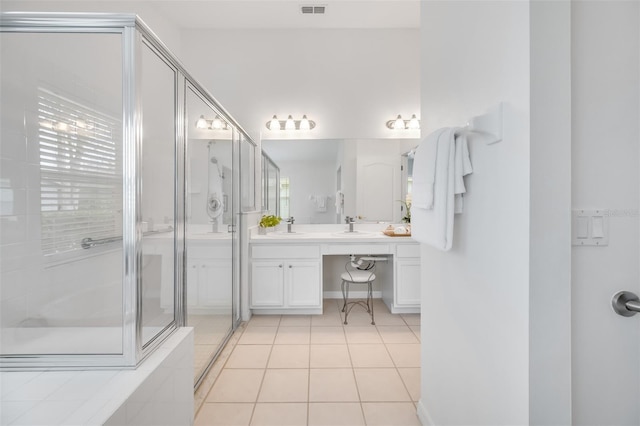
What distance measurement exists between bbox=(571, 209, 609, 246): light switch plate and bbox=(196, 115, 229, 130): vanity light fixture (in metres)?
1.87

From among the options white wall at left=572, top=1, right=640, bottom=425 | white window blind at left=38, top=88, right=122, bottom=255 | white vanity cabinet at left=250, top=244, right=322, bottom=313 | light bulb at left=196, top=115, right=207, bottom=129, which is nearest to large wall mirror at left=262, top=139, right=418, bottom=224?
white vanity cabinet at left=250, top=244, right=322, bottom=313

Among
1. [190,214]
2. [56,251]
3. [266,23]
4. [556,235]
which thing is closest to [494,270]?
[556,235]

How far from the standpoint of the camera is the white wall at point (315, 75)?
139 inches

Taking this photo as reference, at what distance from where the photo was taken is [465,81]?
3.87 feet

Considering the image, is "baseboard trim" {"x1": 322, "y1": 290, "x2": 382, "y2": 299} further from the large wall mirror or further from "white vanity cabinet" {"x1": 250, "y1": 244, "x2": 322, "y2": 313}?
the large wall mirror

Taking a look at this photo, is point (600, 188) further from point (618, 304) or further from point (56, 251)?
point (56, 251)

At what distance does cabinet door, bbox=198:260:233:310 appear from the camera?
1.94 meters

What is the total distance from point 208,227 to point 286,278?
4.00ft

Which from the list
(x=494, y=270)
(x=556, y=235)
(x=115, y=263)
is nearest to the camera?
(x=556, y=235)

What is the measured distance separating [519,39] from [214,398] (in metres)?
2.21

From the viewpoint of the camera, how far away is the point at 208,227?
2064 millimetres

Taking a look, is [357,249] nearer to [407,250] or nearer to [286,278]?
[407,250]

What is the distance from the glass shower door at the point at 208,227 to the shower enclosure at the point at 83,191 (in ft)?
0.98

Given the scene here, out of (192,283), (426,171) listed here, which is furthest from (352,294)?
(426,171)
